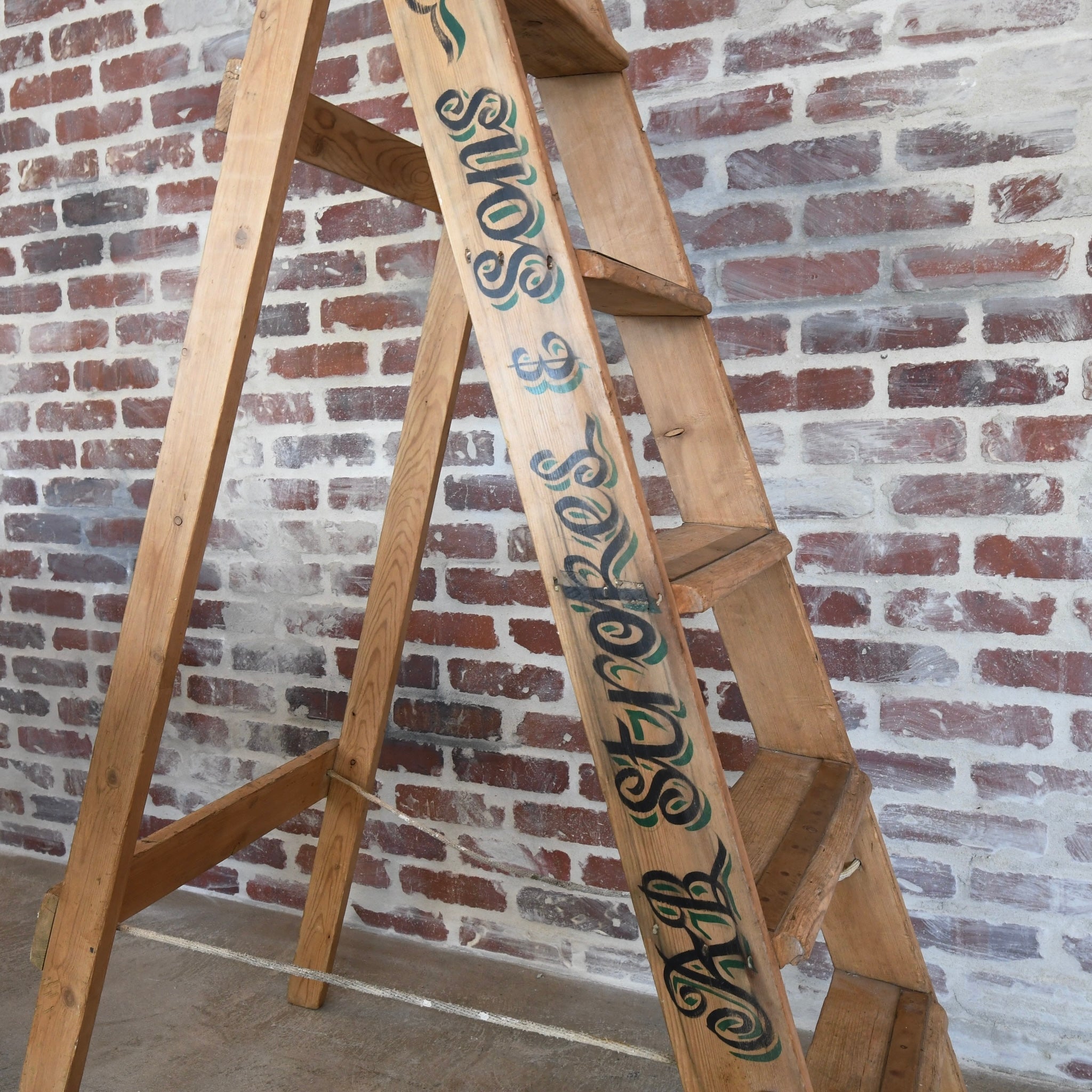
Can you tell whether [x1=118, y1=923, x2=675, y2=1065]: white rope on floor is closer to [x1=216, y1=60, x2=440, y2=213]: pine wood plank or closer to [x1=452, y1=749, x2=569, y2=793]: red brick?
[x1=452, y1=749, x2=569, y2=793]: red brick

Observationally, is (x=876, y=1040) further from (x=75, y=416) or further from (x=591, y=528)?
(x=75, y=416)

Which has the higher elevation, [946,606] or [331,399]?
[331,399]

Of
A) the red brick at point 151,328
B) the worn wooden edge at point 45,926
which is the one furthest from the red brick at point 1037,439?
the red brick at point 151,328

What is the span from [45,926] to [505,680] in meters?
0.91

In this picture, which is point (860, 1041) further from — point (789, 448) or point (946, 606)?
point (789, 448)

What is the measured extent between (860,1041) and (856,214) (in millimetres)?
1156

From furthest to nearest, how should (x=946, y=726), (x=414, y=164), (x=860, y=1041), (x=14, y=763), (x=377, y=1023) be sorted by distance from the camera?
1. (x=14, y=763)
2. (x=377, y=1023)
3. (x=946, y=726)
4. (x=414, y=164)
5. (x=860, y=1041)

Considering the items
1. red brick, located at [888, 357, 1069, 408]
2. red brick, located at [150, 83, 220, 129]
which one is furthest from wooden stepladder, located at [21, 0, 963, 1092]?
red brick, located at [150, 83, 220, 129]

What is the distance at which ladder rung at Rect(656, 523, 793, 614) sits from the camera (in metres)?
0.93

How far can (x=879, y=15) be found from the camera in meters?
1.47

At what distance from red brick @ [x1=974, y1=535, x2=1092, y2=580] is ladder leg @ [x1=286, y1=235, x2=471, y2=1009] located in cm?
86

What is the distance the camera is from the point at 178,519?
1064 mm

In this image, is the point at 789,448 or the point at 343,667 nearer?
the point at 789,448

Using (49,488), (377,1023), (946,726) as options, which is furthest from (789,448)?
(49,488)
